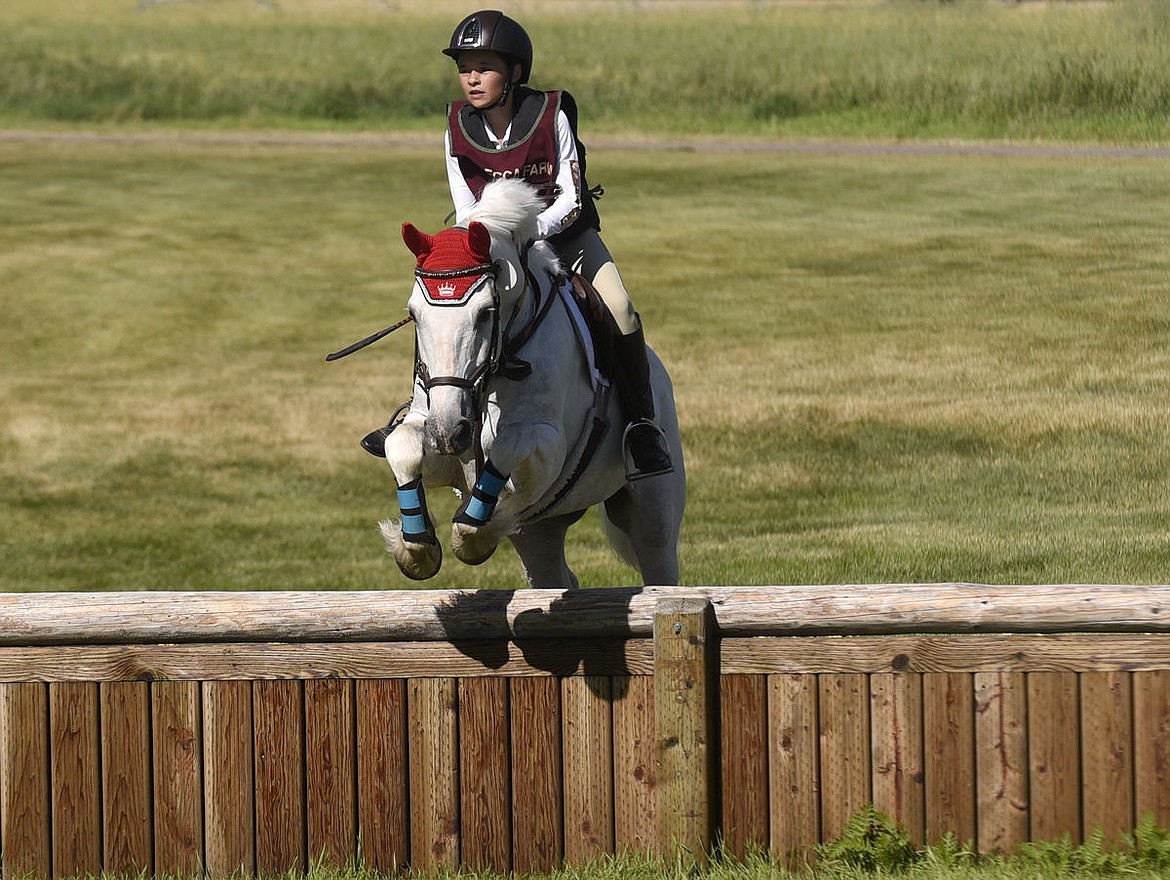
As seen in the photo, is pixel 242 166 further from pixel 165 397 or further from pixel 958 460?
pixel 958 460

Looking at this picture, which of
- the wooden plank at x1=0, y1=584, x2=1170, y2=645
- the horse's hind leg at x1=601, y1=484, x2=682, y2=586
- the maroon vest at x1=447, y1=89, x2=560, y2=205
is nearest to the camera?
the wooden plank at x1=0, y1=584, x2=1170, y2=645

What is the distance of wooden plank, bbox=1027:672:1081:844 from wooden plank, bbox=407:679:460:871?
90.1 inches

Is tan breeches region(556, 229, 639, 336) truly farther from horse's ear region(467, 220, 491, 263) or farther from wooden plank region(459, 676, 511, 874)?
wooden plank region(459, 676, 511, 874)

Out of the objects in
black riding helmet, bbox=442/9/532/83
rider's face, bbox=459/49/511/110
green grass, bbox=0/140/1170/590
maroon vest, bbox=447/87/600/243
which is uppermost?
black riding helmet, bbox=442/9/532/83

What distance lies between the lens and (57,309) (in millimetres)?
24500

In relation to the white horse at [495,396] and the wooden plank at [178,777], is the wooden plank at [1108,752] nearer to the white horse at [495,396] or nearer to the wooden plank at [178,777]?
the white horse at [495,396]

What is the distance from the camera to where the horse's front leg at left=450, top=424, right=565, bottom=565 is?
6324mm

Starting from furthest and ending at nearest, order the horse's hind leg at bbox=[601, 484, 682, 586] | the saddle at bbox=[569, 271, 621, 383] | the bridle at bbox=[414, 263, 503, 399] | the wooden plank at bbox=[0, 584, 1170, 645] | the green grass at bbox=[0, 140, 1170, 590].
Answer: the green grass at bbox=[0, 140, 1170, 590], the horse's hind leg at bbox=[601, 484, 682, 586], the saddle at bbox=[569, 271, 621, 383], the wooden plank at bbox=[0, 584, 1170, 645], the bridle at bbox=[414, 263, 503, 399]

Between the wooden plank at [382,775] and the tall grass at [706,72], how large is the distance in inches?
1189

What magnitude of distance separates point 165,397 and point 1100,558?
1284cm

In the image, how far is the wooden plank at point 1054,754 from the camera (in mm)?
6234

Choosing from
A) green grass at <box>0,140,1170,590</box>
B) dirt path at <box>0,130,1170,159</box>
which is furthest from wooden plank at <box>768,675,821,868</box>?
dirt path at <box>0,130,1170,159</box>

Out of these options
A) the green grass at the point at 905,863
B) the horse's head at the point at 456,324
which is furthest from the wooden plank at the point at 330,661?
the horse's head at the point at 456,324

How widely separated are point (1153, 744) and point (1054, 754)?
38 cm
